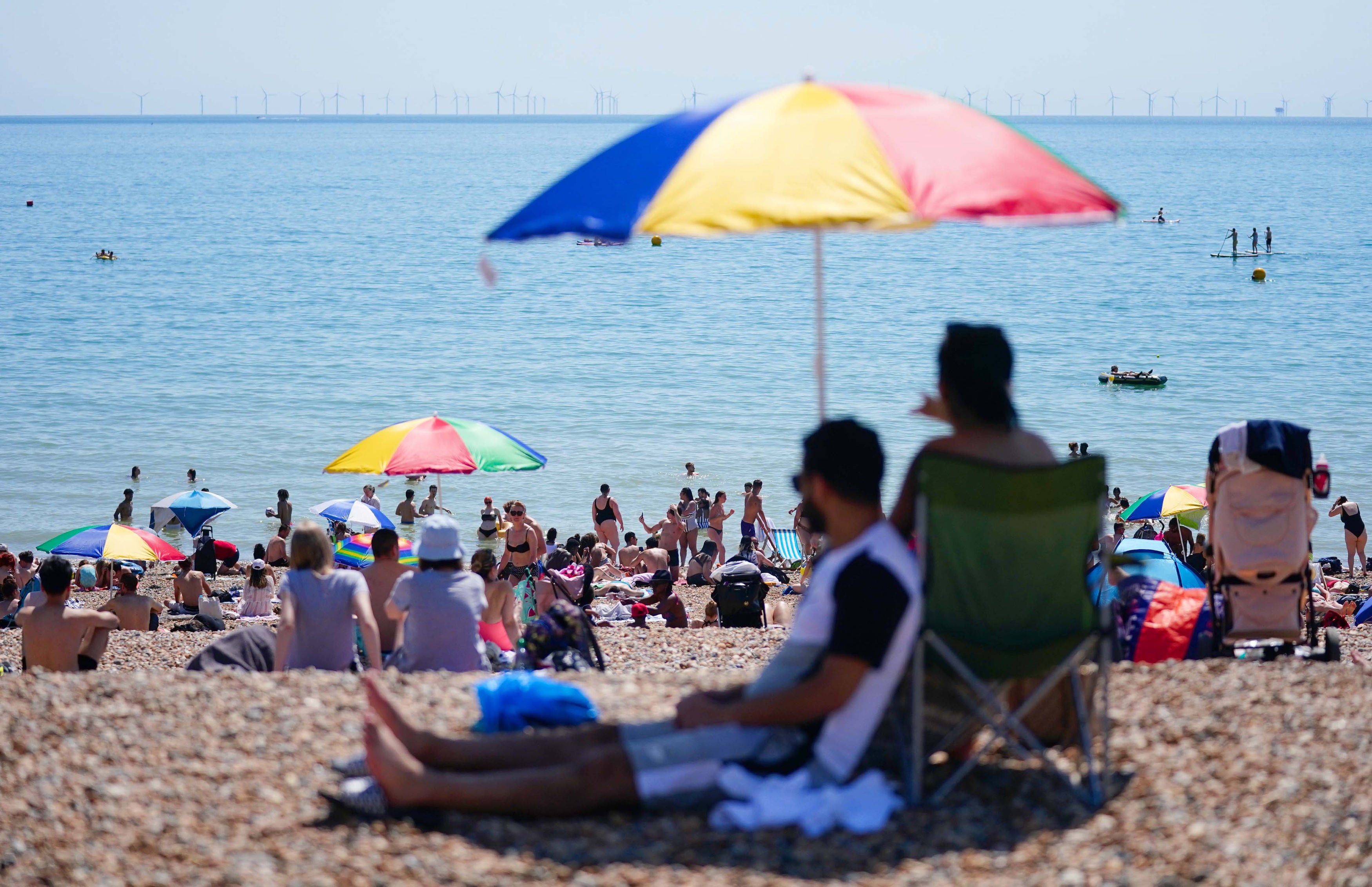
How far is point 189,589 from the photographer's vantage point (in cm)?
1327

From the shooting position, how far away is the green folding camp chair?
12.2 feet

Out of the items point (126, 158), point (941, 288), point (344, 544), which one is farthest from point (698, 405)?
point (126, 158)

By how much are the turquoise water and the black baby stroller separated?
3.65 m

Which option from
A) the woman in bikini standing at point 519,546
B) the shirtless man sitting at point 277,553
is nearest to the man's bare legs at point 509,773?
the woman in bikini standing at point 519,546

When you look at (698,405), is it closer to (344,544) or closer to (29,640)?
(344,544)

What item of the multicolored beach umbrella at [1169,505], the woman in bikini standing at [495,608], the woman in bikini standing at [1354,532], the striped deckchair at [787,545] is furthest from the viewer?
the woman in bikini standing at [1354,532]

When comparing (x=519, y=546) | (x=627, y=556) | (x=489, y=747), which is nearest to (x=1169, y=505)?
(x=627, y=556)

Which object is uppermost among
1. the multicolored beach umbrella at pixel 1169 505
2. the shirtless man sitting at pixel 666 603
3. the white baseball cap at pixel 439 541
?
the white baseball cap at pixel 439 541

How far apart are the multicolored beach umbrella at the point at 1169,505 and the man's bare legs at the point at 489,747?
11.8m

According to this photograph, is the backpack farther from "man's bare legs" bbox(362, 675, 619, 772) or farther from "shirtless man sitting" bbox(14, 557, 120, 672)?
"man's bare legs" bbox(362, 675, 619, 772)

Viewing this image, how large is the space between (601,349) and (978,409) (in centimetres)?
3558

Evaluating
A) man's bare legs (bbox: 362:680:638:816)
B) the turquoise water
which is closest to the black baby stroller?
the turquoise water

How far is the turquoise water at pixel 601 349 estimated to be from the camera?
958 inches

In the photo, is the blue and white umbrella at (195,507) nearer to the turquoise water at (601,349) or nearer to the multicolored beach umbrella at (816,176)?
the turquoise water at (601,349)
